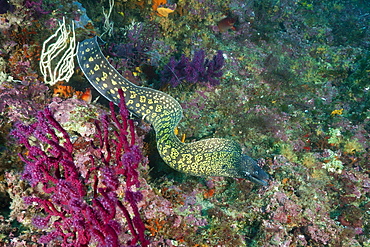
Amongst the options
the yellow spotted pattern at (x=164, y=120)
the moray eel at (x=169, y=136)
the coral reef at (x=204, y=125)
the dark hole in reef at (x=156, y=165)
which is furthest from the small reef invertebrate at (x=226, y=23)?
the dark hole in reef at (x=156, y=165)

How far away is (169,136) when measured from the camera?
468cm

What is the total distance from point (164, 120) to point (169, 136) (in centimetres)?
59

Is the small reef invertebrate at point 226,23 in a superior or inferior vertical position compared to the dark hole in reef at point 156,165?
superior

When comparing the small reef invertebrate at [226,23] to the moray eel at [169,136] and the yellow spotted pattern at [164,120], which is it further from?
the yellow spotted pattern at [164,120]

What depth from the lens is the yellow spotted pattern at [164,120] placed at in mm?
4449

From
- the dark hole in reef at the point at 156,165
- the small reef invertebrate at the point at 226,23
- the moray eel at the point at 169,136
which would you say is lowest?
the dark hole in reef at the point at 156,165

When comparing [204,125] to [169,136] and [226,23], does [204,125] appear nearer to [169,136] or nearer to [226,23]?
[169,136]

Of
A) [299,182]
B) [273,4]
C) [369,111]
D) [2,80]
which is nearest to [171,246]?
[299,182]

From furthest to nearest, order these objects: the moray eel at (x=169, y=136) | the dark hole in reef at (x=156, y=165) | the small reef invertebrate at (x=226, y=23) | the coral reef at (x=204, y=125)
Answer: the small reef invertebrate at (x=226, y=23) → the dark hole in reef at (x=156, y=165) → the moray eel at (x=169, y=136) → the coral reef at (x=204, y=125)

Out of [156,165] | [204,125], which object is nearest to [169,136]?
[156,165]

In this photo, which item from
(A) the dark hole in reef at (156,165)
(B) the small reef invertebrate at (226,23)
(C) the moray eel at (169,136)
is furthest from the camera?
(B) the small reef invertebrate at (226,23)

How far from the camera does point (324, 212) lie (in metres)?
4.53

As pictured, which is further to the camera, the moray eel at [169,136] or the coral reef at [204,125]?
the moray eel at [169,136]

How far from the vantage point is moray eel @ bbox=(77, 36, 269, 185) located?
4371 millimetres
